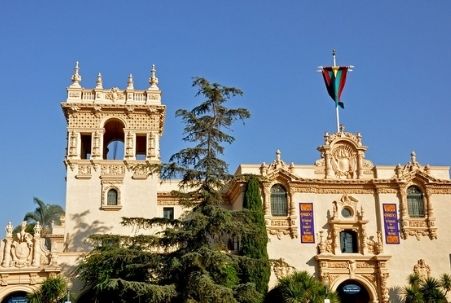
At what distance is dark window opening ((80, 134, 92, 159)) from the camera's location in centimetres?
3953

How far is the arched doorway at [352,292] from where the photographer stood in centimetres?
3900

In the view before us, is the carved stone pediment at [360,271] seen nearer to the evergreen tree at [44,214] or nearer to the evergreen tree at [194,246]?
the evergreen tree at [194,246]

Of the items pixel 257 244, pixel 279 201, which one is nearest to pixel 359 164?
pixel 279 201

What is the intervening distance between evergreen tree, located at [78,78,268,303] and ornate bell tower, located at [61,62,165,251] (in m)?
6.86

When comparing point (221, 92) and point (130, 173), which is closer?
point (221, 92)

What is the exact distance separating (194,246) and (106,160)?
12.2 metres

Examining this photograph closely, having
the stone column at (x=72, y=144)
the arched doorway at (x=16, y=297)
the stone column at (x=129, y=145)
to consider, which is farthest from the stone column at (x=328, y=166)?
the arched doorway at (x=16, y=297)

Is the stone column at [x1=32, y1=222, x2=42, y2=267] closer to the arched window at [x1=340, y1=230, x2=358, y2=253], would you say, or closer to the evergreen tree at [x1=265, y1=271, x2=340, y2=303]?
the evergreen tree at [x1=265, y1=271, x2=340, y2=303]

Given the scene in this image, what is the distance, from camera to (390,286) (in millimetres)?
38750

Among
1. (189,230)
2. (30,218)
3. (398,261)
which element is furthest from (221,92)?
(30,218)

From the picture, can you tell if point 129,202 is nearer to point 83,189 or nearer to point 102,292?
point 83,189

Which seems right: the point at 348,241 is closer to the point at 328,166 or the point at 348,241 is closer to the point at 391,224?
the point at 391,224

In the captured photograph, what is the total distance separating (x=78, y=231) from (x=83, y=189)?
238 centimetres

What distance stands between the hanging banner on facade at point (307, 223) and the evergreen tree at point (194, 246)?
30.7 feet
